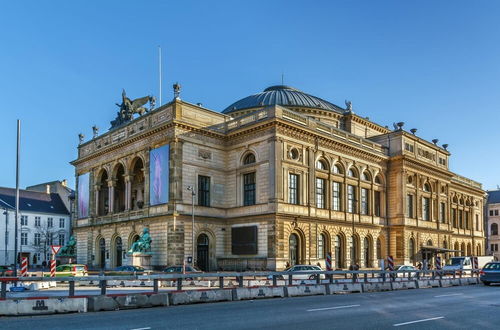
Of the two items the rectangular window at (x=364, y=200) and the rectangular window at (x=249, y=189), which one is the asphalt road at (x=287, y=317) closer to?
the rectangular window at (x=249, y=189)

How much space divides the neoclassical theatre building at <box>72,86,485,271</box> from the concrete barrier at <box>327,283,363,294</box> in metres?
17.7

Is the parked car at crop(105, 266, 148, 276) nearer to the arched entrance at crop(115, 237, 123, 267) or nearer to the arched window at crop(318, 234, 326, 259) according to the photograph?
the arched entrance at crop(115, 237, 123, 267)

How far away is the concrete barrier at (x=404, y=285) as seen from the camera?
95.8ft

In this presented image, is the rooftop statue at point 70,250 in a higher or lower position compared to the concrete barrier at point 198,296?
lower

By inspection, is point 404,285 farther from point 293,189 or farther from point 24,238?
point 24,238

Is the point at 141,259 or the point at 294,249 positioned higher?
the point at 294,249

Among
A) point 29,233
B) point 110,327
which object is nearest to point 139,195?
point 29,233

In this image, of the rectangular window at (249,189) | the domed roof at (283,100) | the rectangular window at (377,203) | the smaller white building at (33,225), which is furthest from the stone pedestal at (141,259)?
the smaller white building at (33,225)

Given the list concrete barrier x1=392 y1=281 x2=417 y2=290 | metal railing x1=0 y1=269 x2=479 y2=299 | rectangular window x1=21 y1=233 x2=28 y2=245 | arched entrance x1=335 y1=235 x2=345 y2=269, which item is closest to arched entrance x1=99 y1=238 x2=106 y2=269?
metal railing x1=0 y1=269 x2=479 y2=299

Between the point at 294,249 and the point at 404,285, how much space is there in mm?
18431

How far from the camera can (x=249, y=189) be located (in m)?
A: 48.9

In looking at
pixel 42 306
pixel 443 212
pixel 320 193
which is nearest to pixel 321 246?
pixel 320 193

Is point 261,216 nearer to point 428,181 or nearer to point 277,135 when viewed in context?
point 277,135

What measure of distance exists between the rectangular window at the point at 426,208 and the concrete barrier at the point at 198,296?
49954 mm
